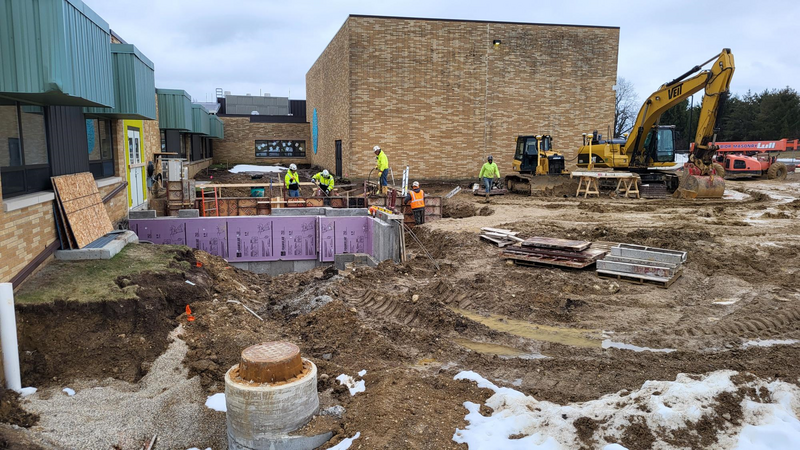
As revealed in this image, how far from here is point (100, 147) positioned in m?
12.4

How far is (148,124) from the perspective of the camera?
17516 mm

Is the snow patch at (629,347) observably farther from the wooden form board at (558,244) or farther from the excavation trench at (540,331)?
the wooden form board at (558,244)

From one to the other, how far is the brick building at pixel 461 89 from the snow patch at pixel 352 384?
21.7 m

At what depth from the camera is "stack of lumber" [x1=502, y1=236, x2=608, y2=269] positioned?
11492mm

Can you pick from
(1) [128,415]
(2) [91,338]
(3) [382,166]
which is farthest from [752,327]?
(3) [382,166]

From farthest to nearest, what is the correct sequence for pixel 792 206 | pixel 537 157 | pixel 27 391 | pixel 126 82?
pixel 537 157
pixel 792 206
pixel 126 82
pixel 27 391

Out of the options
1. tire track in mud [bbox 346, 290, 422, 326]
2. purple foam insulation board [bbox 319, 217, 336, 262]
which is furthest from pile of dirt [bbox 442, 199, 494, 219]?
tire track in mud [bbox 346, 290, 422, 326]

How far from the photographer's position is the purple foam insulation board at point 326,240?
13.8 meters

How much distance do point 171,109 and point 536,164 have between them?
15.8 meters

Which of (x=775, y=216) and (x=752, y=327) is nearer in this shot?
(x=752, y=327)

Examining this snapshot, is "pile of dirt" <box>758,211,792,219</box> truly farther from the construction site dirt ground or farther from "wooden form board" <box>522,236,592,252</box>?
"wooden form board" <box>522,236,592,252</box>

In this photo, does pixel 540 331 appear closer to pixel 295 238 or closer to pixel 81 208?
pixel 295 238

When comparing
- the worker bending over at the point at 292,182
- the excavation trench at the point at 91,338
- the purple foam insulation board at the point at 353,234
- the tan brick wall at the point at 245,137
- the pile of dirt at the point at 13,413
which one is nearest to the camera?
the pile of dirt at the point at 13,413

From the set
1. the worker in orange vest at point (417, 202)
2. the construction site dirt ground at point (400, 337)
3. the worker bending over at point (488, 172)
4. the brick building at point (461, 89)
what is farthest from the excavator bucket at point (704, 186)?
the worker in orange vest at point (417, 202)
